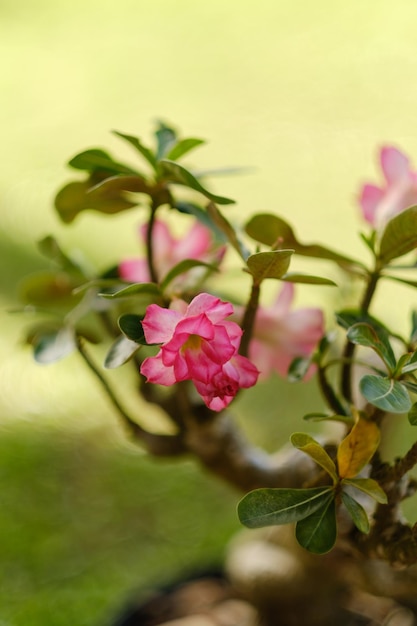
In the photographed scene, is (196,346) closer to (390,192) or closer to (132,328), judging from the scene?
(132,328)

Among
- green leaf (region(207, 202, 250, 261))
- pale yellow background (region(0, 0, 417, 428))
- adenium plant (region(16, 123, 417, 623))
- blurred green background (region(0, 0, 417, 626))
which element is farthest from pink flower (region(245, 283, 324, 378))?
pale yellow background (region(0, 0, 417, 428))

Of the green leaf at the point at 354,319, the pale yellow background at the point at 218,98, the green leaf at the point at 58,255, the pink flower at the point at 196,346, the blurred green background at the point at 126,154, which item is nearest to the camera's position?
the pink flower at the point at 196,346

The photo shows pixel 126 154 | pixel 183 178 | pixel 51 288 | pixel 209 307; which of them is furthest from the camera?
pixel 126 154

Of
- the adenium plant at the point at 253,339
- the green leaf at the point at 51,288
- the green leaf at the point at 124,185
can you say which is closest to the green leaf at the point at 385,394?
the adenium plant at the point at 253,339

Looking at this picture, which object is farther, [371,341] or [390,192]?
[390,192]

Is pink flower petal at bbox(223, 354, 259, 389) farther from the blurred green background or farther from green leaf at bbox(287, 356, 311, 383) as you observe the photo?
the blurred green background

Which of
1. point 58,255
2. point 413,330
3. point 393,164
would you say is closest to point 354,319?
point 413,330

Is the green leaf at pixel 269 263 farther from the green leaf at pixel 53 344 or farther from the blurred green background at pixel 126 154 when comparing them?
the blurred green background at pixel 126 154
